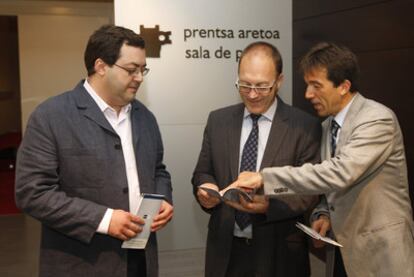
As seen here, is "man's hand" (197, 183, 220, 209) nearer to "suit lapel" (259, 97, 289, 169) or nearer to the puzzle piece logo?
"suit lapel" (259, 97, 289, 169)

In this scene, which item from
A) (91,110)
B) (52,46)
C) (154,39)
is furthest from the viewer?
(52,46)

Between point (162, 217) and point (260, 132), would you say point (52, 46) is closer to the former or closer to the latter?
point (260, 132)

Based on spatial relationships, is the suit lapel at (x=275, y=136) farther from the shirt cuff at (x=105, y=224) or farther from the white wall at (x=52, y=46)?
the white wall at (x=52, y=46)

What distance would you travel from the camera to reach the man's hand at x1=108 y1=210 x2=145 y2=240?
6.12 feet

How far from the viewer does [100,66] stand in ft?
6.65

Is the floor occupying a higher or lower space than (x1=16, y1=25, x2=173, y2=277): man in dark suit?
lower

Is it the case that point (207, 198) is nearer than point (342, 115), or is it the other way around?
point (342, 115)

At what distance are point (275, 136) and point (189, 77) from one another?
8.26 feet

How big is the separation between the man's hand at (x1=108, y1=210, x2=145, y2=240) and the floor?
8.37ft

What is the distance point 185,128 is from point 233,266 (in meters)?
2.53

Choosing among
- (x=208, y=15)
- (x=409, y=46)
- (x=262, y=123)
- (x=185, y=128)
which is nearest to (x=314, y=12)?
(x=208, y=15)

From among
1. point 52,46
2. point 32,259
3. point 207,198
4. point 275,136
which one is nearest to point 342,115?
point 275,136

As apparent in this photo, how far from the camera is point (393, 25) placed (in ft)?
11.0

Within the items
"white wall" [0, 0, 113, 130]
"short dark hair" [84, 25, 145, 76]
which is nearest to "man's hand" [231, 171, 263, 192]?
"short dark hair" [84, 25, 145, 76]
